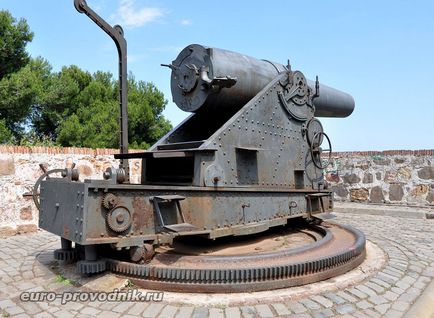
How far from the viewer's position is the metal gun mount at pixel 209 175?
372 cm

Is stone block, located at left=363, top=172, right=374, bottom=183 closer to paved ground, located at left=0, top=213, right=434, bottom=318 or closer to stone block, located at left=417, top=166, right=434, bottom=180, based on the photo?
stone block, located at left=417, top=166, right=434, bottom=180

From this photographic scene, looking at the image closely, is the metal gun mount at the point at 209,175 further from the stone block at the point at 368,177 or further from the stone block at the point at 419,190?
the stone block at the point at 368,177

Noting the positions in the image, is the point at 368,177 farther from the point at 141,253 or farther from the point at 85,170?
the point at 141,253

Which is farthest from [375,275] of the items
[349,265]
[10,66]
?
[10,66]

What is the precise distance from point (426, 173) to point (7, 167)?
9219 mm

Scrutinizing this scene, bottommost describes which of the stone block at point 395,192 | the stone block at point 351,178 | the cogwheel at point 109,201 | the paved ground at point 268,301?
the paved ground at point 268,301

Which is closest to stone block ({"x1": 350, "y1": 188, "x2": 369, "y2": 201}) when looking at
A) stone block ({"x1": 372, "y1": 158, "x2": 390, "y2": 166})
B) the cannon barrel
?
stone block ({"x1": 372, "y1": 158, "x2": 390, "y2": 166})

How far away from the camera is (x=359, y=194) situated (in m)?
11.1

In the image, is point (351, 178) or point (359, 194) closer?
point (359, 194)

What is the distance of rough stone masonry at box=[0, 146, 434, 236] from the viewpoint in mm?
7172

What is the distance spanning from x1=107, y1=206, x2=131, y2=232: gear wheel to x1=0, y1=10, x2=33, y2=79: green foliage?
13402 millimetres

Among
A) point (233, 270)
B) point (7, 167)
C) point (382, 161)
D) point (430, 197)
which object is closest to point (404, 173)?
point (382, 161)

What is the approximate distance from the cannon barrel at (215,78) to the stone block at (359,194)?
652cm

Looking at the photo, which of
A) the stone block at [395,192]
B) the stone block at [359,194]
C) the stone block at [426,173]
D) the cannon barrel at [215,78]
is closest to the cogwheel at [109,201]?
the cannon barrel at [215,78]
